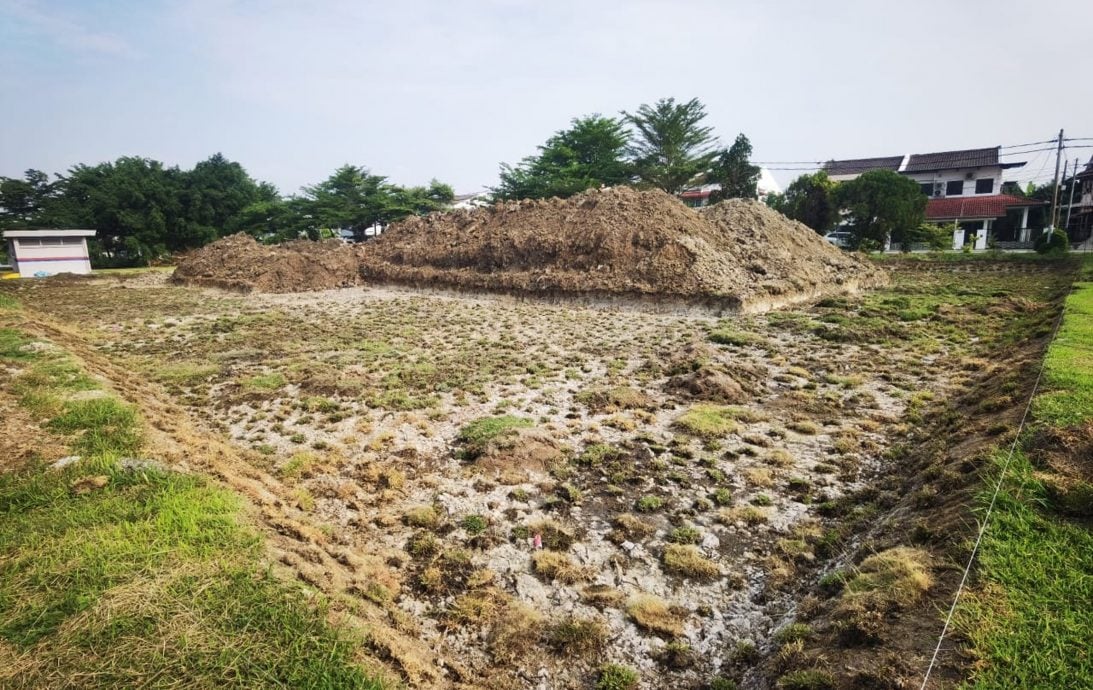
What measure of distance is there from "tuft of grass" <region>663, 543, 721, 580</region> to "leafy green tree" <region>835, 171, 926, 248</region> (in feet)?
107

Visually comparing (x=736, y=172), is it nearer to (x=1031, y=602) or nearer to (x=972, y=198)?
(x=972, y=198)

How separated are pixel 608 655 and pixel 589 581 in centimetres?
79

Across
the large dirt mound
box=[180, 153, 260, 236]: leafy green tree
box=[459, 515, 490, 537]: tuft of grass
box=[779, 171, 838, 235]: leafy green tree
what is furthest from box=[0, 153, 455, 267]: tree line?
box=[459, 515, 490, 537]: tuft of grass

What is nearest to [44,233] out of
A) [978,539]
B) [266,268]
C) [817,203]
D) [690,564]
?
[266,268]

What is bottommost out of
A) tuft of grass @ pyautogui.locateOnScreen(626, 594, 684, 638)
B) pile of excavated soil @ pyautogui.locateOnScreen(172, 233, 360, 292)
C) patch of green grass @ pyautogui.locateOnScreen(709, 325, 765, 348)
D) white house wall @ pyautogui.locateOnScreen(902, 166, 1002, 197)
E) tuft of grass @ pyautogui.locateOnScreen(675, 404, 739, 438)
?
tuft of grass @ pyautogui.locateOnScreen(626, 594, 684, 638)

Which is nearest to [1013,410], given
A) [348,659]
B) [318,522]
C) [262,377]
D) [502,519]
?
[502,519]

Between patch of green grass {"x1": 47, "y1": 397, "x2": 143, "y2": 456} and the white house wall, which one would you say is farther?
the white house wall

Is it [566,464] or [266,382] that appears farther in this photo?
[266,382]

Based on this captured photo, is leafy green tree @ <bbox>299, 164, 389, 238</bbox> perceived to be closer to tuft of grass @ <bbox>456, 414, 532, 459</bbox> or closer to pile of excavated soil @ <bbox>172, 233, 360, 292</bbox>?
pile of excavated soil @ <bbox>172, 233, 360, 292</bbox>

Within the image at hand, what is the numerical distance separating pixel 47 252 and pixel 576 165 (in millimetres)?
33264

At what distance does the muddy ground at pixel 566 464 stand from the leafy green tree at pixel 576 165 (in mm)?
26835

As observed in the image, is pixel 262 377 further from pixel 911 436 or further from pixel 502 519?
pixel 911 436

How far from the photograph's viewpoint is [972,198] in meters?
37.3

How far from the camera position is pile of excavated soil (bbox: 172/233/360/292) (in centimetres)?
2478
